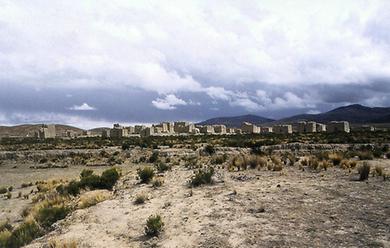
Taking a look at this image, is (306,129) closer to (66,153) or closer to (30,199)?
(66,153)

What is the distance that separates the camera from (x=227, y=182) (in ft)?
59.3

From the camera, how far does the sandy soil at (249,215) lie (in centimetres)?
1141

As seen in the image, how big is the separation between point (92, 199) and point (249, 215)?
724cm

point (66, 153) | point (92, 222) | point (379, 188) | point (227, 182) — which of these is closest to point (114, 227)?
point (92, 222)

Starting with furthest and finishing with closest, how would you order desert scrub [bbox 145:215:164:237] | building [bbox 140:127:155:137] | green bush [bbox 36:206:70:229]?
building [bbox 140:127:155:137]
green bush [bbox 36:206:70:229]
desert scrub [bbox 145:215:164:237]

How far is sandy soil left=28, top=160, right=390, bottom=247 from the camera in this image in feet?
37.4

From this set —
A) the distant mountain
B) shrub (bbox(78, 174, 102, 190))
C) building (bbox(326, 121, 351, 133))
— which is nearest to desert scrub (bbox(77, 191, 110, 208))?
shrub (bbox(78, 174, 102, 190))

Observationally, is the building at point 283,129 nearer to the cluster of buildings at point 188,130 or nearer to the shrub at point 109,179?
the cluster of buildings at point 188,130

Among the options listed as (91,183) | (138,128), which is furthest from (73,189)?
(138,128)

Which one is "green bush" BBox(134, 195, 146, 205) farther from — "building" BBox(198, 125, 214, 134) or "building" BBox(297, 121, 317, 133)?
"building" BBox(198, 125, 214, 134)

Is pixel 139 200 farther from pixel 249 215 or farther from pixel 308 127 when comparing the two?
pixel 308 127

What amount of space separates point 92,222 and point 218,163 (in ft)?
37.9

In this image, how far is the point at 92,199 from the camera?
1795 centimetres

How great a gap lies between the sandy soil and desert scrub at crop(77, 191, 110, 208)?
511 mm
